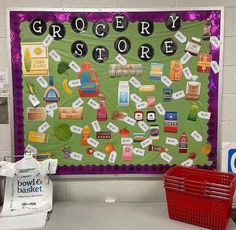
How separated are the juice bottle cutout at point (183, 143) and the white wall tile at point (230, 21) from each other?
2.14ft

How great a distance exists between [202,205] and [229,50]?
918 mm

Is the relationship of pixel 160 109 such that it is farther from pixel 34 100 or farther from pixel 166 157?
pixel 34 100

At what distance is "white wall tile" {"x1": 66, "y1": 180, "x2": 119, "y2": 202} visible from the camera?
82.4 inches

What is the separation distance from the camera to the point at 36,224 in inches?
68.9

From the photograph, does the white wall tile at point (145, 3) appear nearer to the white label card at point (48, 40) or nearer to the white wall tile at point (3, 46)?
the white label card at point (48, 40)

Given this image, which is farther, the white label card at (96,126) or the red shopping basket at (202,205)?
the white label card at (96,126)

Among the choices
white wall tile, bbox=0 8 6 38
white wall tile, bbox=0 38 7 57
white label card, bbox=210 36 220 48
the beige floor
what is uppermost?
white wall tile, bbox=0 8 6 38

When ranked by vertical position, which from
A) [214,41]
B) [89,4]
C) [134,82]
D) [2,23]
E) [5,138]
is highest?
[89,4]

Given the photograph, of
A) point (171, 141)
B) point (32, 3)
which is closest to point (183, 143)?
point (171, 141)

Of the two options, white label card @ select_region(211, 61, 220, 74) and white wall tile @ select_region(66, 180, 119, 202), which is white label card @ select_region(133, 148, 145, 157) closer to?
white wall tile @ select_region(66, 180, 119, 202)

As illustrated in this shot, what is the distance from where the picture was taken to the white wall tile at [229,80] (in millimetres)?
2023

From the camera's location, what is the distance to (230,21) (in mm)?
1987

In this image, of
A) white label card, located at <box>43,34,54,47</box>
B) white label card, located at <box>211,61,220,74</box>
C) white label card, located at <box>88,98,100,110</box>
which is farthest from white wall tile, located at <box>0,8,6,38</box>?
white label card, located at <box>211,61,220,74</box>

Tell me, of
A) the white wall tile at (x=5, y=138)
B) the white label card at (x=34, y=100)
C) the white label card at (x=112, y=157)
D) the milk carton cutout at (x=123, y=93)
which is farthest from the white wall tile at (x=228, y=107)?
the white wall tile at (x=5, y=138)
